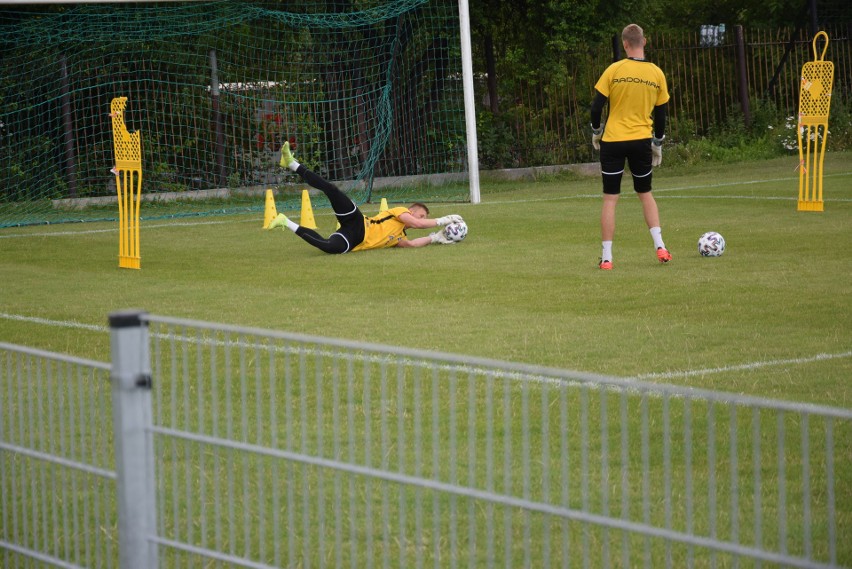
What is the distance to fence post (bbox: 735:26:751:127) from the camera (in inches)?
1141

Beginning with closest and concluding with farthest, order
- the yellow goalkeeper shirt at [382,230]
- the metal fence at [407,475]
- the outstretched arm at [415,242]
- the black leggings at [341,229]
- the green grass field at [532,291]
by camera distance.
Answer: the metal fence at [407,475] < the green grass field at [532,291] < the black leggings at [341,229] < the yellow goalkeeper shirt at [382,230] < the outstretched arm at [415,242]

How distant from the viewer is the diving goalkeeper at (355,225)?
549 inches

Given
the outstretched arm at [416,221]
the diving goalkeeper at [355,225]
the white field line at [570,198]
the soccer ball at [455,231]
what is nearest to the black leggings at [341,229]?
the diving goalkeeper at [355,225]

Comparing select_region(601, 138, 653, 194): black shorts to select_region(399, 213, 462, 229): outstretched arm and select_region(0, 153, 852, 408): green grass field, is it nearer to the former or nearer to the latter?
select_region(0, 153, 852, 408): green grass field

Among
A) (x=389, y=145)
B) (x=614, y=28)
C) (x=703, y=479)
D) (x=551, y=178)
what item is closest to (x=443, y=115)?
(x=389, y=145)

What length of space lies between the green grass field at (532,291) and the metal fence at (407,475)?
1.01m

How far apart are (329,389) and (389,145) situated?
1841 centimetres

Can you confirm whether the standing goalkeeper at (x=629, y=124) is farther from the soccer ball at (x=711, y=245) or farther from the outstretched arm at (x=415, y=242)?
the outstretched arm at (x=415, y=242)

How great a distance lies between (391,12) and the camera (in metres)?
23.2

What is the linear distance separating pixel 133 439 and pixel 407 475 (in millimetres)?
1038

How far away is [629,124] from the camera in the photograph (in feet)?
39.7

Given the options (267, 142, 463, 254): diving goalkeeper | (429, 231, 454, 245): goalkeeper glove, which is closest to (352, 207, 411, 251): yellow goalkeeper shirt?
(267, 142, 463, 254): diving goalkeeper

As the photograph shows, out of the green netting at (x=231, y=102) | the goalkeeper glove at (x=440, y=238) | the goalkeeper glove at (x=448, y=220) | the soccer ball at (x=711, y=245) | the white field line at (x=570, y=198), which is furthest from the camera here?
the green netting at (x=231, y=102)

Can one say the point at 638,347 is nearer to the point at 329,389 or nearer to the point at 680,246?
the point at 329,389
